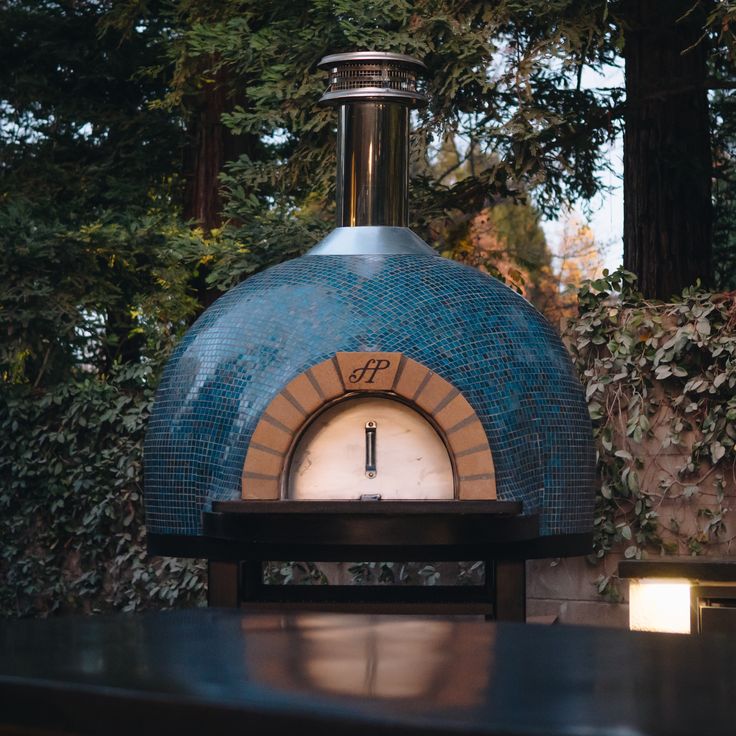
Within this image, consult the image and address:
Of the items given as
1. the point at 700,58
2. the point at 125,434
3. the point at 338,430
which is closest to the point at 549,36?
the point at 700,58

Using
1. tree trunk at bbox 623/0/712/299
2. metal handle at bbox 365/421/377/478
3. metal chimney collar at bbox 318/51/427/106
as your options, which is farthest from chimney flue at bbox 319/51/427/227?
tree trunk at bbox 623/0/712/299

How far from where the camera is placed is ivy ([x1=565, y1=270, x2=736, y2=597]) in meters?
4.74

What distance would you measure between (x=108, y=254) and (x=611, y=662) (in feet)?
22.8

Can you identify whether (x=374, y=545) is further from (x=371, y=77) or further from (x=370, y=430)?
(x=371, y=77)

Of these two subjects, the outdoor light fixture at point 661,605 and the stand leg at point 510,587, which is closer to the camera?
the stand leg at point 510,587

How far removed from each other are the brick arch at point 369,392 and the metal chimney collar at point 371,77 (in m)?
1.00

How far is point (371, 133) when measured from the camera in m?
3.80

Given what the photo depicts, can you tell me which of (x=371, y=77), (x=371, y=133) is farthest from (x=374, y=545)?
(x=371, y=77)

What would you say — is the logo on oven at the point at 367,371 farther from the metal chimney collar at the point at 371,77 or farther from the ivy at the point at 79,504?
the ivy at the point at 79,504

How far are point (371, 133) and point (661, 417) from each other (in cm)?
185

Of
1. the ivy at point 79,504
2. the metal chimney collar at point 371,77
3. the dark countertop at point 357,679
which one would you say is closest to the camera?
the dark countertop at point 357,679

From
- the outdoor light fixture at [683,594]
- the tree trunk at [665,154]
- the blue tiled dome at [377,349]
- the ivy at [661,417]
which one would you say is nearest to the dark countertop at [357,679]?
the blue tiled dome at [377,349]

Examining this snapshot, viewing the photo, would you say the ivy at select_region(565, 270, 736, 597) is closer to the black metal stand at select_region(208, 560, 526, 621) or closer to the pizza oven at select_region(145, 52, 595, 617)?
the pizza oven at select_region(145, 52, 595, 617)

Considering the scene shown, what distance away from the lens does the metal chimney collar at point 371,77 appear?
149 inches
